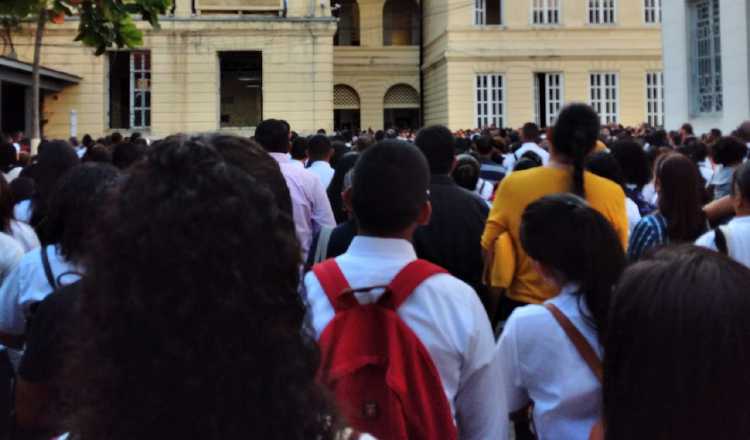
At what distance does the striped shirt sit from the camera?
4402mm

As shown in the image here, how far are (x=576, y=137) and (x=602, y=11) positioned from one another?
31.2 m

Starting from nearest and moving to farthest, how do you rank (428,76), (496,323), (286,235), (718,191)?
(286,235) → (496,323) → (718,191) → (428,76)

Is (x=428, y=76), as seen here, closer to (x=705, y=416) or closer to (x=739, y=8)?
(x=739, y=8)

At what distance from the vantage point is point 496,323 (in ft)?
15.1

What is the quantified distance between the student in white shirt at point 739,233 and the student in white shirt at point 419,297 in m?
1.82

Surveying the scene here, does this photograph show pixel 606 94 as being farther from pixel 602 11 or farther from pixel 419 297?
pixel 419 297

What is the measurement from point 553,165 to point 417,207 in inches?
70.1

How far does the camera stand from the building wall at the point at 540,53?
32.7 meters

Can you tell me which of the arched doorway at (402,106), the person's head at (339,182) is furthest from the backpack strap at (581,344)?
the arched doorway at (402,106)

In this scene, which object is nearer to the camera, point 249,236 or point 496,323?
point 249,236

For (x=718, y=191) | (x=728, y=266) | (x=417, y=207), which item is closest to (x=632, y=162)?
(x=718, y=191)

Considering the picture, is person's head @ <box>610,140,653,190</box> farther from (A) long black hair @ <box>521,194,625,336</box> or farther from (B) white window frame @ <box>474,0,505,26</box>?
(B) white window frame @ <box>474,0,505,26</box>

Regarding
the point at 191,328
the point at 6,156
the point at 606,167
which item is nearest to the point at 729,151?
the point at 606,167

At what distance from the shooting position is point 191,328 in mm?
1374
